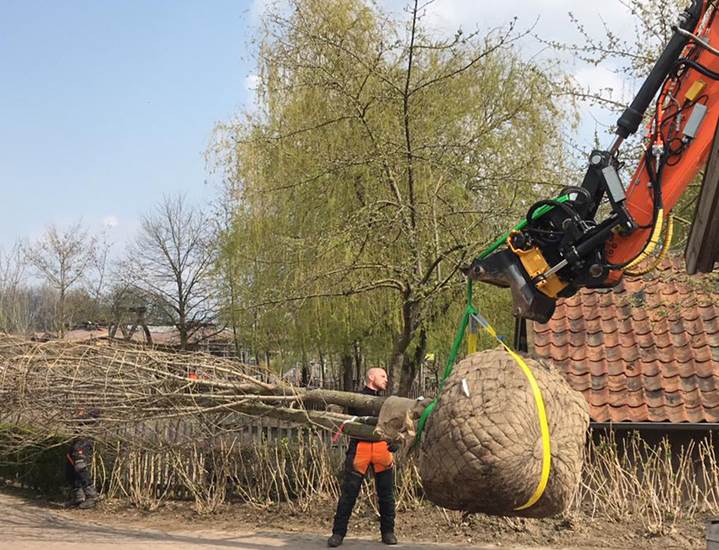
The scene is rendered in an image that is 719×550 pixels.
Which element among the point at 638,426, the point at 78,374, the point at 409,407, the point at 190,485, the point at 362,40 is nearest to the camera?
the point at 409,407

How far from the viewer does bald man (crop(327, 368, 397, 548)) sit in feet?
30.3

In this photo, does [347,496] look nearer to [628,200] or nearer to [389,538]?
[389,538]

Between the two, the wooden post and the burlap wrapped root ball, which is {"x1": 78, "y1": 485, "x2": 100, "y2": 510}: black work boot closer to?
the burlap wrapped root ball

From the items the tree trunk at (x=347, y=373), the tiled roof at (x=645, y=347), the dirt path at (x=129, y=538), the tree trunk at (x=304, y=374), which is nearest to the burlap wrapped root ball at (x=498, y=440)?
the dirt path at (x=129, y=538)

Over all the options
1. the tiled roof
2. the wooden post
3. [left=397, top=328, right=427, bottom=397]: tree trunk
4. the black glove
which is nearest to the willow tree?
[left=397, top=328, right=427, bottom=397]: tree trunk

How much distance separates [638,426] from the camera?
986 centimetres

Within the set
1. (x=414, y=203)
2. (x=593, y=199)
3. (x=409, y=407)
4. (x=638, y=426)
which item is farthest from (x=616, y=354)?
(x=593, y=199)

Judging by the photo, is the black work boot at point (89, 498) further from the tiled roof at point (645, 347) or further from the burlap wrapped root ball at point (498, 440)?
the burlap wrapped root ball at point (498, 440)

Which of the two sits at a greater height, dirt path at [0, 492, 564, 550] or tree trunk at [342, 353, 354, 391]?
tree trunk at [342, 353, 354, 391]

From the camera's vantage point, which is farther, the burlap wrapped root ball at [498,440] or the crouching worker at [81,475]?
the crouching worker at [81,475]

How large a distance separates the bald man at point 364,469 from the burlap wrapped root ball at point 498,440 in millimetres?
4035

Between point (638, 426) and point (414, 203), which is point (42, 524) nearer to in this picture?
point (414, 203)

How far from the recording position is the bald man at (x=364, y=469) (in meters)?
9.23

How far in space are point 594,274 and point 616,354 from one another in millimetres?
6155
